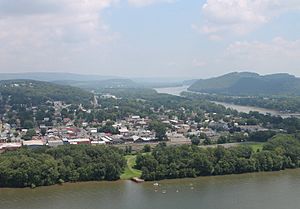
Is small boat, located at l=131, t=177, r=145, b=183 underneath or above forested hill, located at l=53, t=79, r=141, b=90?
above

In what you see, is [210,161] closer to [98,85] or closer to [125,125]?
[125,125]

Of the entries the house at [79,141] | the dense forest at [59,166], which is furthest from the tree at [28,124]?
the dense forest at [59,166]

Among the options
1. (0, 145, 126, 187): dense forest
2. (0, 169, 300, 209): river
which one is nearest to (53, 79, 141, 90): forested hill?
(0, 145, 126, 187): dense forest

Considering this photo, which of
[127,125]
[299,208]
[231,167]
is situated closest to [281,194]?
[299,208]

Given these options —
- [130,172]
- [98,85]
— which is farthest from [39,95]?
[98,85]

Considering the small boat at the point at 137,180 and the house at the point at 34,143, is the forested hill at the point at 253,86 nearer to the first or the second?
the house at the point at 34,143

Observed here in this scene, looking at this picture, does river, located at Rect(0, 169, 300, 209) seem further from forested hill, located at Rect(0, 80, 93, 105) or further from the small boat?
forested hill, located at Rect(0, 80, 93, 105)

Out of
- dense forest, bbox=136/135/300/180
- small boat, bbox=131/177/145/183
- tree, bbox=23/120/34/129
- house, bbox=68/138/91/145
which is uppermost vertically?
dense forest, bbox=136/135/300/180
